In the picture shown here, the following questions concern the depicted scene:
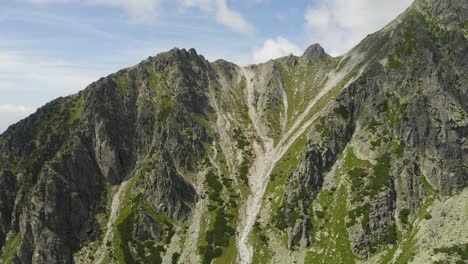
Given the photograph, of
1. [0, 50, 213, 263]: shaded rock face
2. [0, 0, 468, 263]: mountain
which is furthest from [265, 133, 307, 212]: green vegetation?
[0, 50, 213, 263]: shaded rock face

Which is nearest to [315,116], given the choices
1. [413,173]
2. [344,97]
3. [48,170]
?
[344,97]

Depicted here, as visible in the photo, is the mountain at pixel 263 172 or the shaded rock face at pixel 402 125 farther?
the shaded rock face at pixel 402 125

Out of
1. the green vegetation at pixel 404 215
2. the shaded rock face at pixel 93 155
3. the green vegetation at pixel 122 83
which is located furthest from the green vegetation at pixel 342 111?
the green vegetation at pixel 122 83

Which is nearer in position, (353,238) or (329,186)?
(353,238)

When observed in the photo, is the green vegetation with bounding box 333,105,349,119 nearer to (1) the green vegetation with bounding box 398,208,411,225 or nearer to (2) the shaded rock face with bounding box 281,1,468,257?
(2) the shaded rock face with bounding box 281,1,468,257

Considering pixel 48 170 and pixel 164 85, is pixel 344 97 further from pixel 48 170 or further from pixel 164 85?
pixel 48 170

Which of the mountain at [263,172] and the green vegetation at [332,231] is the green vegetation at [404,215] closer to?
the mountain at [263,172]

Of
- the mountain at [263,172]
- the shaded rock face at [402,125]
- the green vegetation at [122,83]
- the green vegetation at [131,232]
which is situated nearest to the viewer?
the mountain at [263,172]

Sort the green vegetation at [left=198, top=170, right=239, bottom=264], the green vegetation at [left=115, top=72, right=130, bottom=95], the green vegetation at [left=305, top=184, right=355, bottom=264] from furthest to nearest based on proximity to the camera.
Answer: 1. the green vegetation at [left=115, top=72, right=130, bottom=95]
2. the green vegetation at [left=198, top=170, right=239, bottom=264]
3. the green vegetation at [left=305, top=184, right=355, bottom=264]
